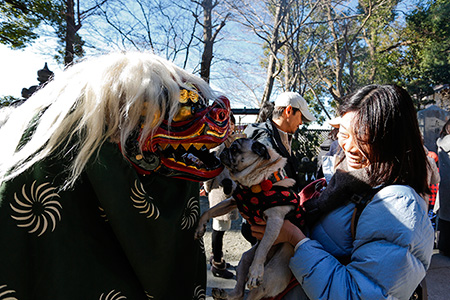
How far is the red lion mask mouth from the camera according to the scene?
1362mm

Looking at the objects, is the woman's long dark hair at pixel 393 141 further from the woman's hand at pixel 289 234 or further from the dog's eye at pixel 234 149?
the dog's eye at pixel 234 149

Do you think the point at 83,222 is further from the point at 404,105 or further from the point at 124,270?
the point at 404,105

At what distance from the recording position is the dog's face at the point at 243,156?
75.5 inches

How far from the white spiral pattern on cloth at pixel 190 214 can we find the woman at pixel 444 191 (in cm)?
517

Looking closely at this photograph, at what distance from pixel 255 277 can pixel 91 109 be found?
131 cm

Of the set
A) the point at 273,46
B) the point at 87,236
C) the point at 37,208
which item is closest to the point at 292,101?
the point at 87,236

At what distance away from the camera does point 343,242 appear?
153cm

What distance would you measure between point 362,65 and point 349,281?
68.7 ft

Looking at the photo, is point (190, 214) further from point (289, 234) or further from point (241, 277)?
point (241, 277)

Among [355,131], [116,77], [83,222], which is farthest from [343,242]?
[116,77]

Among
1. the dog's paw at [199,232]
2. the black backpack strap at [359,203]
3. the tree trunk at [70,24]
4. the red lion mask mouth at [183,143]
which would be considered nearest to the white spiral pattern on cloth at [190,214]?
the dog's paw at [199,232]

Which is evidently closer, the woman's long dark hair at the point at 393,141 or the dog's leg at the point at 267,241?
the woman's long dark hair at the point at 393,141

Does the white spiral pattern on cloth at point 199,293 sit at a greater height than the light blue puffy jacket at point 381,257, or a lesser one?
lesser

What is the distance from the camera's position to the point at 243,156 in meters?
1.95
